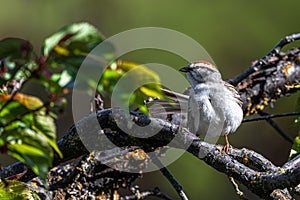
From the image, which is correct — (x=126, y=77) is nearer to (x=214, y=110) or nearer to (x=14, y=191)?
(x=14, y=191)

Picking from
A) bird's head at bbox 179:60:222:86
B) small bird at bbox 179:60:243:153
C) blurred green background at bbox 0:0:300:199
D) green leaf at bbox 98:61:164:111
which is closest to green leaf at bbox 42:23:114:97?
green leaf at bbox 98:61:164:111

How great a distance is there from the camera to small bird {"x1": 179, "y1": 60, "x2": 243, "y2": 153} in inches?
82.6

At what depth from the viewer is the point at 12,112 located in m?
0.89

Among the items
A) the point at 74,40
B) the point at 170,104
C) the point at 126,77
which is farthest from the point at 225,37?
the point at 74,40

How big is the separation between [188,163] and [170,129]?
107 inches

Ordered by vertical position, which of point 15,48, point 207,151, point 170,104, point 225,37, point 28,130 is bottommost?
point 225,37

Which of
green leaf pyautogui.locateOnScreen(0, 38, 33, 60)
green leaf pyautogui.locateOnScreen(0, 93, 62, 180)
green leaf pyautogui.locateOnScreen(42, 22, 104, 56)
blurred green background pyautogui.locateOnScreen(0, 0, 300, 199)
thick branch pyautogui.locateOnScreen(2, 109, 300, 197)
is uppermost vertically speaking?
green leaf pyautogui.locateOnScreen(42, 22, 104, 56)

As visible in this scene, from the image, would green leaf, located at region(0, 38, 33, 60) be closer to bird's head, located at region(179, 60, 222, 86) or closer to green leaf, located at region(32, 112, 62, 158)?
green leaf, located at region(32, 112, 62, 158)

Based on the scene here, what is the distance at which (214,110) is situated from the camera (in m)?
2.14

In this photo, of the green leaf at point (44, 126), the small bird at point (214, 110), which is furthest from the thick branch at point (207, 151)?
the small bird at point (214, 110)

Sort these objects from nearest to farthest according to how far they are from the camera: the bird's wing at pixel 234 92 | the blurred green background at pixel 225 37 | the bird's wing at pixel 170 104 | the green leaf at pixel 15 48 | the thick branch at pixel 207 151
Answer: the green leaf at pixel 15 48, the thick branch at pixel 207 151, the bird's wing at pixel 170 104, the bird's wing at pixel 234 92, the blurred green background at pixel 225 37

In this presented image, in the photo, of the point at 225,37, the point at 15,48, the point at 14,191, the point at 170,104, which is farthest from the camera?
the point at 225,37

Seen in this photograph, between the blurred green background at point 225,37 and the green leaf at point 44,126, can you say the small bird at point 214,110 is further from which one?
the blurred green background at point 225,37

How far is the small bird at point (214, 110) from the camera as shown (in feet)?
6.88
